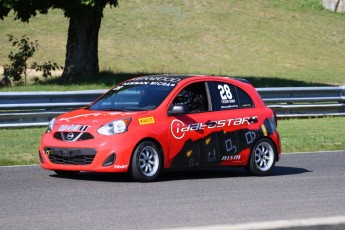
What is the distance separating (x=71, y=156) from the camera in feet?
40.9

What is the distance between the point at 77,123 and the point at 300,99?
1237cm

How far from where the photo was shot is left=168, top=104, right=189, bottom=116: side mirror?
12805mm

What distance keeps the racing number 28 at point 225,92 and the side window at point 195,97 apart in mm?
304

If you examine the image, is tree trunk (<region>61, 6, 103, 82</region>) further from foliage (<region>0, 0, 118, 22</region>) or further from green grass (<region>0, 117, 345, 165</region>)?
green grass (<region>0, 117, 345, 165</region>)

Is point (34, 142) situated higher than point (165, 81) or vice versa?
point (165, 81)

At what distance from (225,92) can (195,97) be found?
58 cm

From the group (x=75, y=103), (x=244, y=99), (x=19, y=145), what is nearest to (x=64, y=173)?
(x=244, y=99)

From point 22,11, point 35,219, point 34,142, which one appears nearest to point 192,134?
point 35,219

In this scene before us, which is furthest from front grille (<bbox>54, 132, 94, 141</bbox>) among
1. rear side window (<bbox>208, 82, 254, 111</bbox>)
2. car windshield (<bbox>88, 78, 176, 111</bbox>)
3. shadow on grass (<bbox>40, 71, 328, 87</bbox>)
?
shadow on grass (<bbox>40, 71, 328, 87</bbox>)

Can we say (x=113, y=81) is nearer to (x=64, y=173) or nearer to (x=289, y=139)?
(x=289, y=139)

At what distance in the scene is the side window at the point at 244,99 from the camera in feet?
45.9

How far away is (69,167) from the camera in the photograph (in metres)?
12.5

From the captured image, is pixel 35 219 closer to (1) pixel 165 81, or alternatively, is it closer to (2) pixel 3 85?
(1) pixel 165 81

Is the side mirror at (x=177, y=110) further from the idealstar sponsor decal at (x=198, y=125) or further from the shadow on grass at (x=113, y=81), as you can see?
the shadow on grass at (x=113, y=81)
